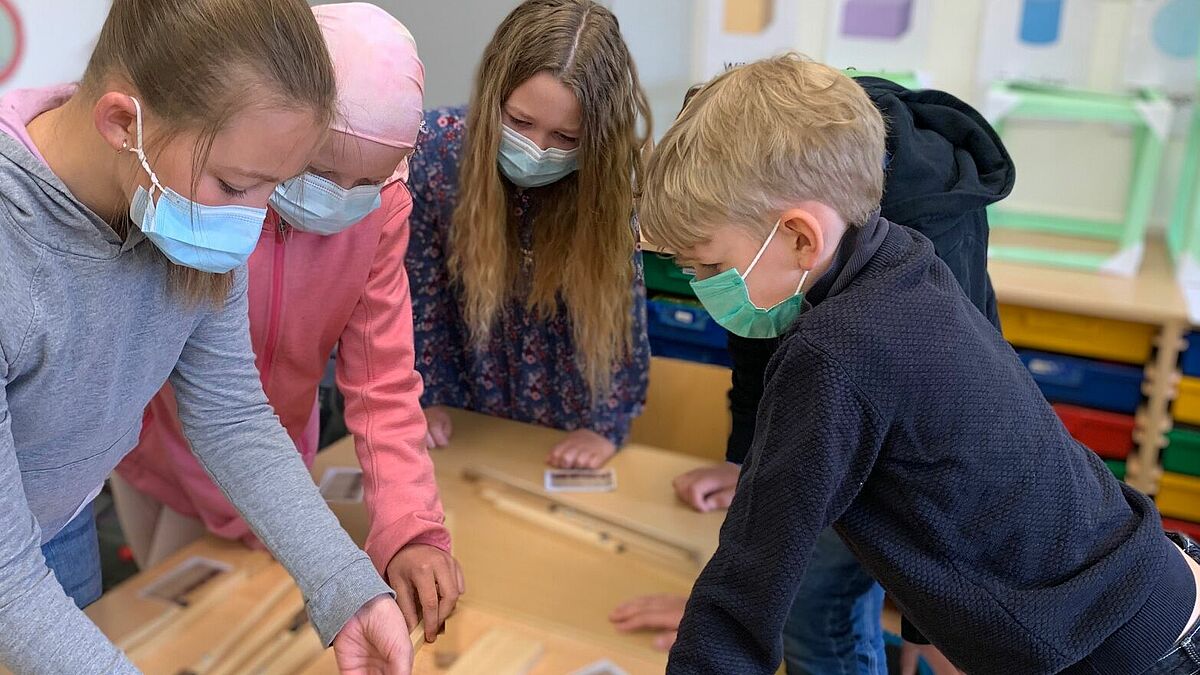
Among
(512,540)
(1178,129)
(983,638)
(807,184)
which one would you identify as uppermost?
(807,184)

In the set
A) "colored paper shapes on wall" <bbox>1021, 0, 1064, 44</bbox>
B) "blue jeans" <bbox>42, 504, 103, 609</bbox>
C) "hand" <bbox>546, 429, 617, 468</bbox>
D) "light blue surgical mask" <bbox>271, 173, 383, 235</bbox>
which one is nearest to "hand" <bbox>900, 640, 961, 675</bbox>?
"hand" <bbox>546, 429, 617, 468</bbox>

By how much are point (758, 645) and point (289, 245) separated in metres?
0.65

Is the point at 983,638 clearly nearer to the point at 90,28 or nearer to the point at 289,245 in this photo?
the point at 289,245

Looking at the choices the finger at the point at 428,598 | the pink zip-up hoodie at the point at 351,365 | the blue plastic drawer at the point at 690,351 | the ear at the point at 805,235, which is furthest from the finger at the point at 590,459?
the blue plastic drawer at the point at 690,351

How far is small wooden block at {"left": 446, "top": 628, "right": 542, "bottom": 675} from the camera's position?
973 mm

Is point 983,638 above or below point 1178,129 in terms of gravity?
below

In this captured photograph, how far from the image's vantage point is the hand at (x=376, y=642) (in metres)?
0.91

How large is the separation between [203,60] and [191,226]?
139 millimetres

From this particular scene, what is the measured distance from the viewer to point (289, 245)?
107 cm

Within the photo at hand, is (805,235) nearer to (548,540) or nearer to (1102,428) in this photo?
(548,540)

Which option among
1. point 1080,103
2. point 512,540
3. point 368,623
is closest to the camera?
point 368,623

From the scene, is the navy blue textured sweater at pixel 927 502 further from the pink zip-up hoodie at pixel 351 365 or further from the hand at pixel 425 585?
the pink zip-up hoodie at pixel 351 365

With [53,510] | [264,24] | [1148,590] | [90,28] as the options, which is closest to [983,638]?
[1148,590]

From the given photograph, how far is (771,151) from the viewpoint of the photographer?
811 mm
